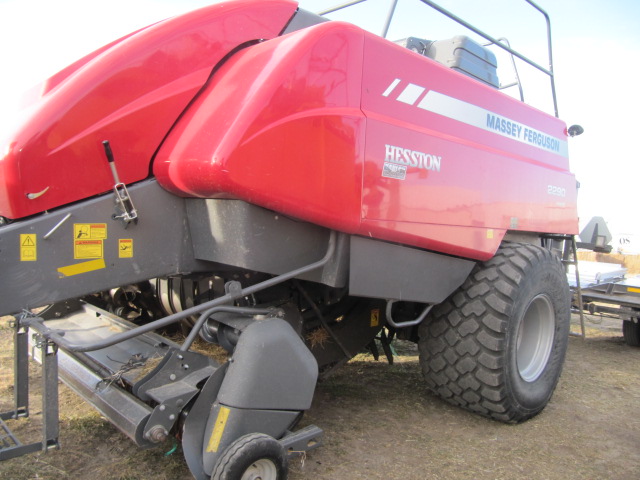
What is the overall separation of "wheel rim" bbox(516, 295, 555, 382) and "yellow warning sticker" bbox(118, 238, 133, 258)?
8.49 feet

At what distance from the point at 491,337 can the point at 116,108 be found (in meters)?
2.32

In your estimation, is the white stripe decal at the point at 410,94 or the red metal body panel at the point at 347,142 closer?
the red metal body panel at the point at 347,142

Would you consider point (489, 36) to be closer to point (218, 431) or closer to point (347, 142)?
point (347, 142)

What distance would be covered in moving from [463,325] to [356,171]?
1304 mm

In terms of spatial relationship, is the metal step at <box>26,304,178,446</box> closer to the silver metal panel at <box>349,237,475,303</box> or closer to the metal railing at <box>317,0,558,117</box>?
the silver metal panel at <box>349,237,475,303</box>

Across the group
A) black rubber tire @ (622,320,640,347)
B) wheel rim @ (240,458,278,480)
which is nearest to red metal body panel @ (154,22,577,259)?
wheel rim @ (240,458,278,480)

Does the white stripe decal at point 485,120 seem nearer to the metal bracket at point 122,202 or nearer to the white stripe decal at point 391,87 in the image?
the white stripe decal at point 391,87

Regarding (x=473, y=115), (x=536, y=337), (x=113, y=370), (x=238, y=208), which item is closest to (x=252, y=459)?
(x=113, y=370)

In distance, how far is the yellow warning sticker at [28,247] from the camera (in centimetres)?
207

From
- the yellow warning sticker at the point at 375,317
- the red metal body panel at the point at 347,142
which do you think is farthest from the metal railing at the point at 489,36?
the yellow warning sticker at the point at 375,317

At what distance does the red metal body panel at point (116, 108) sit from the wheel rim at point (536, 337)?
100 inches

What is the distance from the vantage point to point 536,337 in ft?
12.0

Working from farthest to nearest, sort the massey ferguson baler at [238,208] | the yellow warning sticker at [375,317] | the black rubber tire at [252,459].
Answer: the yellow warning sticker at [375,317] → the massey ferguson baler at [238,208] → the black rubber tire at [252,459]

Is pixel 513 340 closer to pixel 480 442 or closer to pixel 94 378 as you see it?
pixel 480 442
